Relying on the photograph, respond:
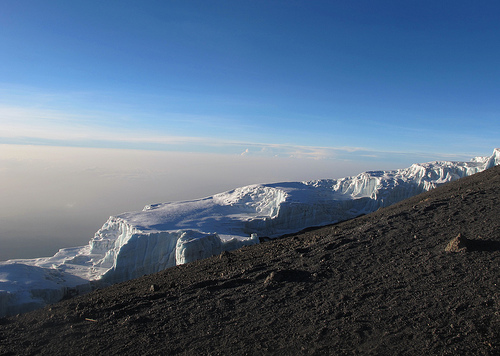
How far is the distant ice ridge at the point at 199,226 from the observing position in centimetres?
1747

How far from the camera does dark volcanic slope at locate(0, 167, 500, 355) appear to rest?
5.34 meters

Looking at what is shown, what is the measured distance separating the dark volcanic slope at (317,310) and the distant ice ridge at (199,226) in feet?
33.1

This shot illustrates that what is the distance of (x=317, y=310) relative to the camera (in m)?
6.39

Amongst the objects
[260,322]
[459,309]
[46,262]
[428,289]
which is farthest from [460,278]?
[46,262]

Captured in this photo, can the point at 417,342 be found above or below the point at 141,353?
above

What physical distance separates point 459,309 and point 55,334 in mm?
7976

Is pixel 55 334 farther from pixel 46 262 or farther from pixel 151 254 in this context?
pixel 46 262

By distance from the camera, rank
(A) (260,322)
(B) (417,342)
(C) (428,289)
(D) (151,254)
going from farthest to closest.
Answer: (D) (151,254)
(C) (428,289)
(A) (260,322)
(B) (417,342)

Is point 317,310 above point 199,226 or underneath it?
above

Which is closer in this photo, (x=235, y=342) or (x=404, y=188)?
(x=235, y=342)

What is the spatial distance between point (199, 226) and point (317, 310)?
64.2 ft

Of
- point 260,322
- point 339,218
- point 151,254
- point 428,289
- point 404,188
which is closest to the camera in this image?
point 260,322

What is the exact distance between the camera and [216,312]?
675cm

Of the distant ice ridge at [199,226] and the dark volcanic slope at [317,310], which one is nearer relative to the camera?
the dark volcanic slope at [317,310]
